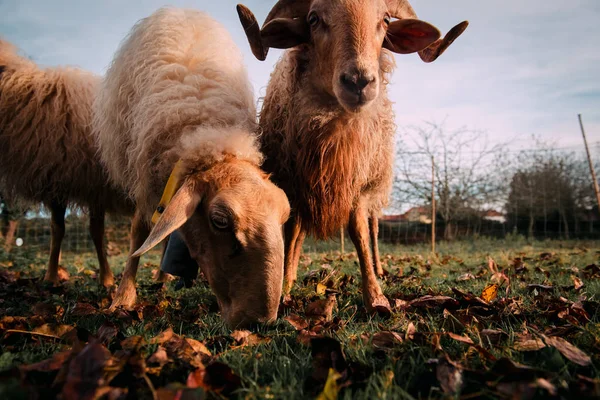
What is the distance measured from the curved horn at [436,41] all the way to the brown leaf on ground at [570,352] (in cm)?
260

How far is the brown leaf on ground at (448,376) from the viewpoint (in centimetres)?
122

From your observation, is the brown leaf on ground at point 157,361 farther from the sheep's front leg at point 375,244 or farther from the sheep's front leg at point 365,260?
the sheep's front leg at point 375,244

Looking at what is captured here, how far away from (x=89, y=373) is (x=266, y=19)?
9.23 ft

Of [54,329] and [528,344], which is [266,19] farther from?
[528,344]

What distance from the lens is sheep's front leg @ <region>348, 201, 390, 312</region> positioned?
2787mm

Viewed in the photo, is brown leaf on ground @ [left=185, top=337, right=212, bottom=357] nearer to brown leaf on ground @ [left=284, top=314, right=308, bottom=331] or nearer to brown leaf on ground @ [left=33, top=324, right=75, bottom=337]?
brown leaf on ground @ [left=284, top=314, right=308, bottom=331]

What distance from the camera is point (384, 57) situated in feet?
10.9

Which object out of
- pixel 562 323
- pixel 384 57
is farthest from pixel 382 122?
pixel 562 323

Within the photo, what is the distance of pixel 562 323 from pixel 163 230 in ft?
6.82

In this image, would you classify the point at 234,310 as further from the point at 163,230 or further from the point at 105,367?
the point at 105,367

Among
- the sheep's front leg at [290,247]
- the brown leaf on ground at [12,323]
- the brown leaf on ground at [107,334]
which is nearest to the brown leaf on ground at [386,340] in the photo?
the brown leaf on ground at [107,334]

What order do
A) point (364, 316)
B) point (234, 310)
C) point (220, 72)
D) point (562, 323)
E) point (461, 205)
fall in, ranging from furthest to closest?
point (461, 205) → point (220, 72) → point (364, 316) → point (234, 310) → point (562, 323)

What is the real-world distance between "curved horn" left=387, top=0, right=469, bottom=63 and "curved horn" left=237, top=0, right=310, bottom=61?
Answer: 77 cm

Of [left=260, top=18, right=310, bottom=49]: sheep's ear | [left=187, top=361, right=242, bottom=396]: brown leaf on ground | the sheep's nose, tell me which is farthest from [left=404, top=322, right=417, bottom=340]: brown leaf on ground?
[left=260, top=18, right=310, bottom=49]: sheep's ear
